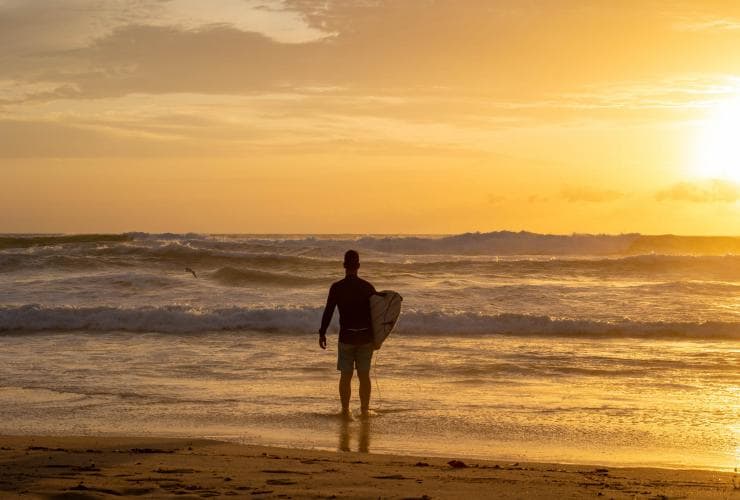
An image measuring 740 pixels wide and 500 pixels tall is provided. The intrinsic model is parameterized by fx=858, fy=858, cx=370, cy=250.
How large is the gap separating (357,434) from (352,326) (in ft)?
4.84

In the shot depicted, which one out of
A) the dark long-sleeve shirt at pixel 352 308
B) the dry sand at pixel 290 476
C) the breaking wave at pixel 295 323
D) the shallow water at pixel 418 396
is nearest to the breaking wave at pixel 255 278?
the breaking wave at pixel 295 323

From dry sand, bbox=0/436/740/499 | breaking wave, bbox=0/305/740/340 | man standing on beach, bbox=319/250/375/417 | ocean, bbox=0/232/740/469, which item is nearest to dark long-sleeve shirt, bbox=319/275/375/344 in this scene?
man standing on beach, bbox=319/250/375/417

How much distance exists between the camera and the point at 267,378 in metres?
12.5

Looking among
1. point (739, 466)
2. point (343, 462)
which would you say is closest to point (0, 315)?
point (343, 462)

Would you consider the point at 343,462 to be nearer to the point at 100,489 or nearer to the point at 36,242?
the point at 100,489

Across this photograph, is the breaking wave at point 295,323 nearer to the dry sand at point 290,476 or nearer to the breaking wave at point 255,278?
the breaking wave at point 255,278

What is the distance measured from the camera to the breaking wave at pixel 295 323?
1881cm

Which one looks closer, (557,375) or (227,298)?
(557,375)

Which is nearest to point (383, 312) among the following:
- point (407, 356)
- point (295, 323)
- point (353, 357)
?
point (353, 357)

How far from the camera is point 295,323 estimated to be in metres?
19.2

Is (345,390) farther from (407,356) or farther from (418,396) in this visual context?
(407,356)

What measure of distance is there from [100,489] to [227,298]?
1794cm

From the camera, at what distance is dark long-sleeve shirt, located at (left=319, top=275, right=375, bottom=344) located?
32.3 feet

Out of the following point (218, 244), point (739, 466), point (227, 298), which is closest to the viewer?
point (739, 466)
